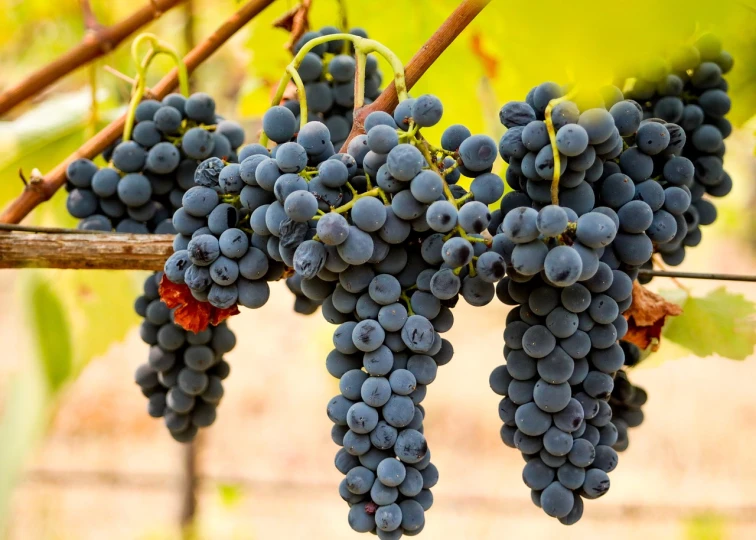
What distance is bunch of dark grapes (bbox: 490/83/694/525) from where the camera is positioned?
1.57 ft

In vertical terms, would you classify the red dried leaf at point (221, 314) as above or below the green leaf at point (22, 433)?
above

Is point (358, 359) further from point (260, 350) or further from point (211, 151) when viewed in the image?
point (260, 350)

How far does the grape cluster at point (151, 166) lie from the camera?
747 mm

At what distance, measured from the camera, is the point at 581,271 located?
0.46 metres

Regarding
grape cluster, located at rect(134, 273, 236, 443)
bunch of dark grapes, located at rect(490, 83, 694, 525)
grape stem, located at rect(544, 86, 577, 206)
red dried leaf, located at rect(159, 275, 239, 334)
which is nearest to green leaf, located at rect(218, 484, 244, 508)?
grape cluster, located at rect(134, 273, 236, 443)

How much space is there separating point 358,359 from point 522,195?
0.60 feet

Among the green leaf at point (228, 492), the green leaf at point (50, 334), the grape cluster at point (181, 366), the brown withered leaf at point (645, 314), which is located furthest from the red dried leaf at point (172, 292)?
the green leaf at point (228, 492)

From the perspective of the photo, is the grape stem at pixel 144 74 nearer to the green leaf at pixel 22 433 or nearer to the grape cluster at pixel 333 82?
the grape cluster at pixel 333 82

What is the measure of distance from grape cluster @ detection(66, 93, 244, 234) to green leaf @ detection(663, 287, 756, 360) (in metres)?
0.57

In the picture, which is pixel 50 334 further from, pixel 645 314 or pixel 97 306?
pixel 645 314

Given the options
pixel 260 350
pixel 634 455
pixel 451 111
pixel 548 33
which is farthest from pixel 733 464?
pixel 548 33

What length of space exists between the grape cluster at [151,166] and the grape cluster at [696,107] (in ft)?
1.50

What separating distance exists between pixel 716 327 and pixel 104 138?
0.76 m

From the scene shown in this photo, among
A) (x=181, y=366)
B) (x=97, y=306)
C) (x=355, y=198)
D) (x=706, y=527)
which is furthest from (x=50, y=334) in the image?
(x=706, y=527)
